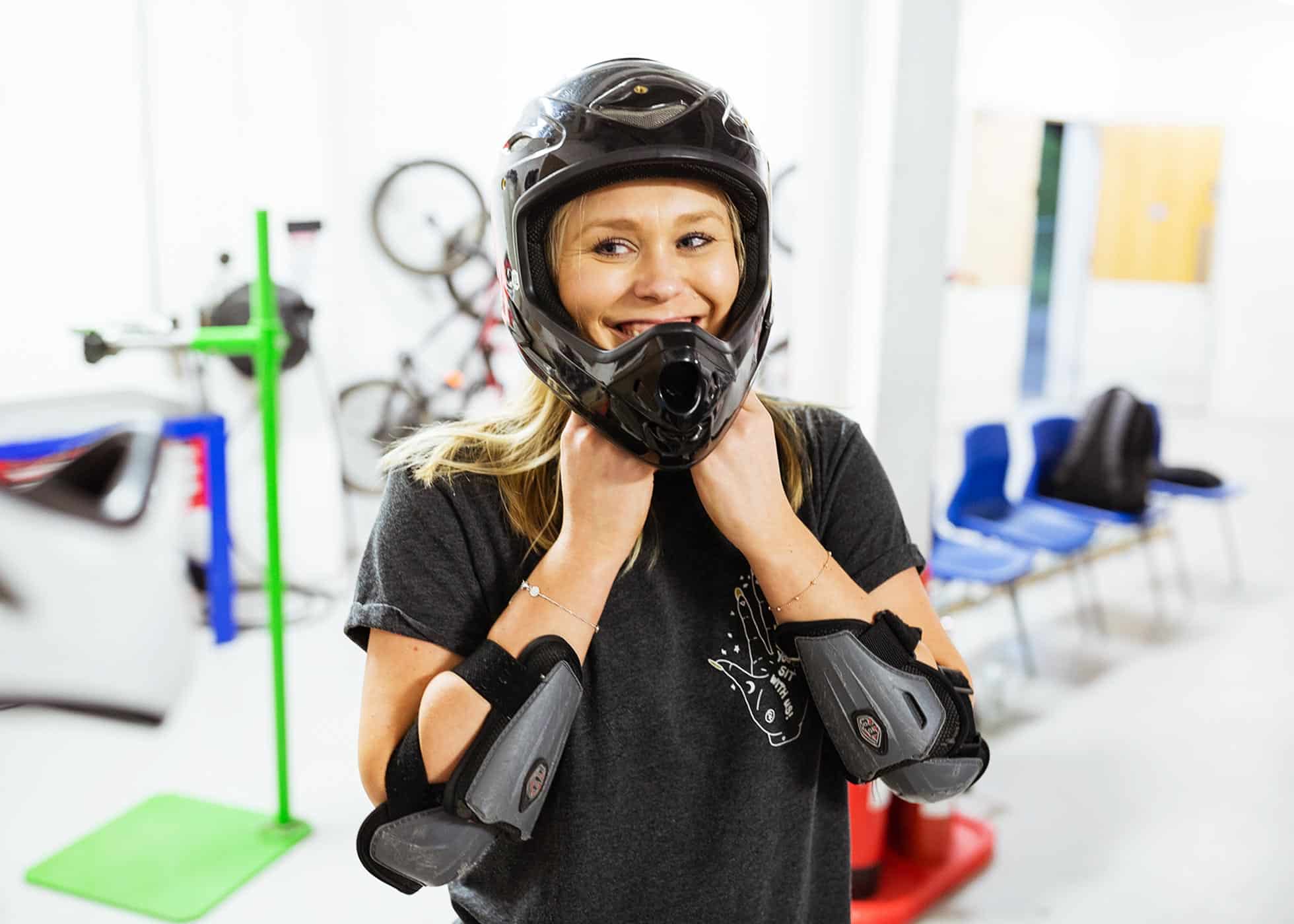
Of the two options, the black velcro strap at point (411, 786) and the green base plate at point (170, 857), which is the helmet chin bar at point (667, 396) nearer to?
the black velcro strap at point (411, 786)

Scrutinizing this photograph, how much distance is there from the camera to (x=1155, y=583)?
480 centimetres

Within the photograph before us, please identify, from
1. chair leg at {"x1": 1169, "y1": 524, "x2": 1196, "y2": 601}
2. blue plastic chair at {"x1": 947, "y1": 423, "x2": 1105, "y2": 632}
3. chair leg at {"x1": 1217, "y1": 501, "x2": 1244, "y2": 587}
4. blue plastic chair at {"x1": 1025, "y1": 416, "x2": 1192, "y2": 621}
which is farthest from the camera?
chair leg at {"x1": 1217, "y1": 501, "x2": 1244, "y2": 587}

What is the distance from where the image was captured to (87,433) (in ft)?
10.1

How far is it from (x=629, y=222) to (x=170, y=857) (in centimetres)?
218

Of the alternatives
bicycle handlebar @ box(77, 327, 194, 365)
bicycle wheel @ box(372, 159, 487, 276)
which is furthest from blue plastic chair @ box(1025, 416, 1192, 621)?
bicycle handlebar @ box(77, 327, 194, 365)

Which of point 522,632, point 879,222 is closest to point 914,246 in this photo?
point 879,222

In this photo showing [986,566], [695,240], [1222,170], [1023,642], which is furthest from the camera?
[1222,170]

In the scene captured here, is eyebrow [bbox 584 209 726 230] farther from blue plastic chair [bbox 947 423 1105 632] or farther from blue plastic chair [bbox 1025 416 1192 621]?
blue plastic chair [bbox 1025 416 1192 621]

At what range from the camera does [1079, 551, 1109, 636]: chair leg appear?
431 cm

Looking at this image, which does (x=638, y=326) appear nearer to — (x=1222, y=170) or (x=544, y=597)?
(x=544, y=597)

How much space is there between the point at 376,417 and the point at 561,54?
1696 mm

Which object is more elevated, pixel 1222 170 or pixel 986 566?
pixel 1222 170

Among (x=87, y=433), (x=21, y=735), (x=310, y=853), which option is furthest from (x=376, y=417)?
(x=310, y=853)

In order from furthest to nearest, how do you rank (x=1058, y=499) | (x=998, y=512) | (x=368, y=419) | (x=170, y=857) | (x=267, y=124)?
(x=368, y=419) < (x=1058, y=499) < (x=998, y=512) < (x=267, y=124) < (x=170, y=857)
